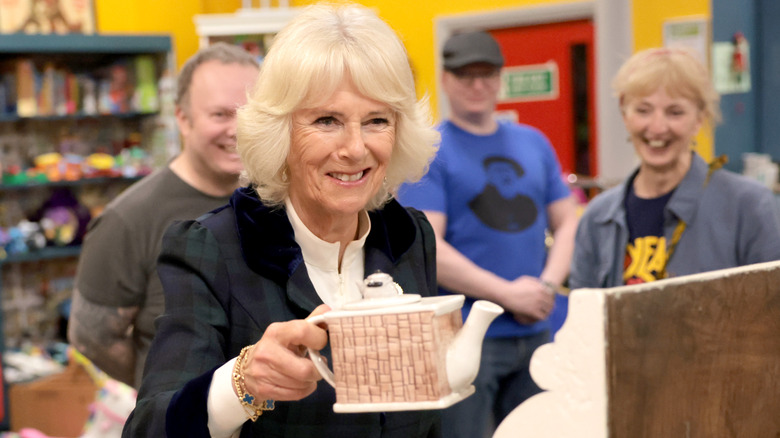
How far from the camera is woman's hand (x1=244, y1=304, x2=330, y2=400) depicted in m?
1.16

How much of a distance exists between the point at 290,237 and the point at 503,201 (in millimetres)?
1702

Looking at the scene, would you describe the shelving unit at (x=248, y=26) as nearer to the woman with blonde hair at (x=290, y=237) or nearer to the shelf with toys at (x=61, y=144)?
the shelf with toys at (x=61, y=144)

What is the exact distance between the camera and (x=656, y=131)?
257 centimetres

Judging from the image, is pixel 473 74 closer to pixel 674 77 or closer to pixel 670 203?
pixel 674 77

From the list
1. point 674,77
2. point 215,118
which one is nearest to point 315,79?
point 215,118

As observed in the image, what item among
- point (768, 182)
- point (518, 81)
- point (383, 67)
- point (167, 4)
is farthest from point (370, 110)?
point (167, 4)

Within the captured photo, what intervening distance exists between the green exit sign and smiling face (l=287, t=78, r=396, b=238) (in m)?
5.54

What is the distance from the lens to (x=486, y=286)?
2.94 metres

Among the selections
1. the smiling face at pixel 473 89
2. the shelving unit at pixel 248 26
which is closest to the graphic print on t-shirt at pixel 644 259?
the smiling face at pixel 473 89

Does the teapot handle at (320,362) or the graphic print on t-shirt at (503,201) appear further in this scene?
the graphic print on t-shirt at (503,201)

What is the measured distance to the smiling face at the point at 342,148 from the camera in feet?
4.46

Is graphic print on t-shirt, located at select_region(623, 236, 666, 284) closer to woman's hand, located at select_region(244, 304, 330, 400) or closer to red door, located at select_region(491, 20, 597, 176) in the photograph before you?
woman's hand, located at select_region(244, 304, 330, 400)

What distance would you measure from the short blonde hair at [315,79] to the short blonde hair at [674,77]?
50.9 inches

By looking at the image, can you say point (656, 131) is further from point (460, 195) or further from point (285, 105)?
point (285, 105)
